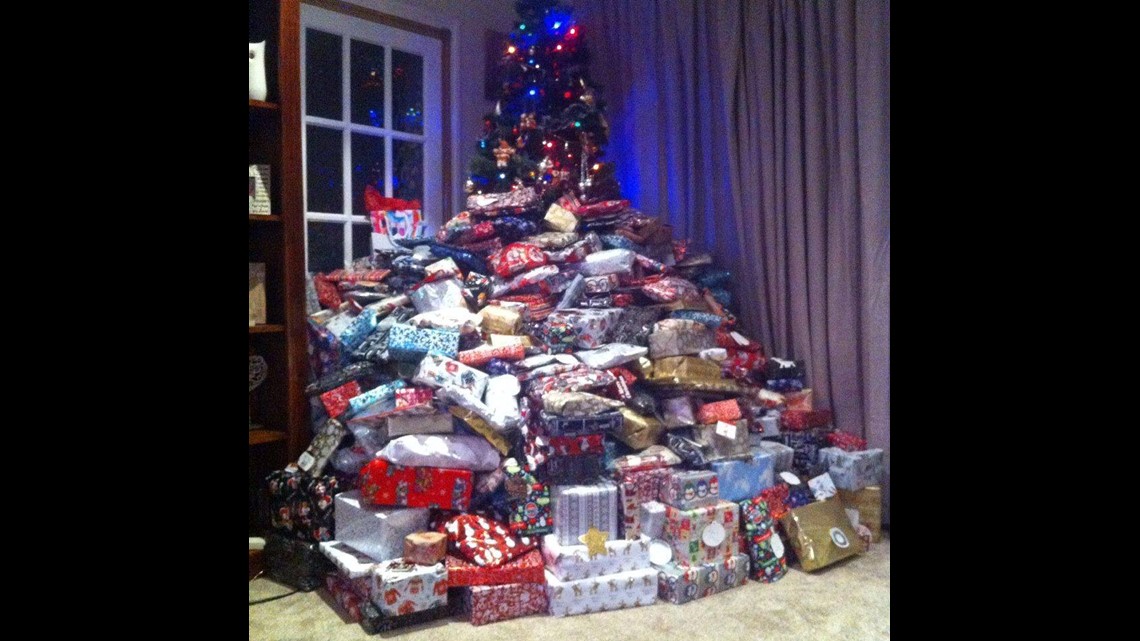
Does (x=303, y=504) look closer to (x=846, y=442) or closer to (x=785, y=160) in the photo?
(x=846, y=442)

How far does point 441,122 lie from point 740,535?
2.47 meters

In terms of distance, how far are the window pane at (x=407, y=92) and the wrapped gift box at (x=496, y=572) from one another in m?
2.30

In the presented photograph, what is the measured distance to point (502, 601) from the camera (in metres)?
2.04

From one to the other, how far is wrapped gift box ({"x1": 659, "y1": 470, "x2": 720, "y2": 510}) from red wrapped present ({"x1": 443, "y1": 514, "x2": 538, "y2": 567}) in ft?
1.49

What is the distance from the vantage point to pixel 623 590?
213 centimetres

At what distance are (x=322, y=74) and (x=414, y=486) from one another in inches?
83.2

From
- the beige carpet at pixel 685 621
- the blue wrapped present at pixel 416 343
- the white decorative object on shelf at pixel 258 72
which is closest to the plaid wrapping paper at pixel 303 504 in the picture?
the beige carpet at pixel 685 621

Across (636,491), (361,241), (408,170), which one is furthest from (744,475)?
(408,170)

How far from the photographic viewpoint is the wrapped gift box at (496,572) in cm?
204

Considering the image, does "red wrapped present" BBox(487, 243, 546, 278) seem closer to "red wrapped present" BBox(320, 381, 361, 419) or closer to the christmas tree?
the christmas tree

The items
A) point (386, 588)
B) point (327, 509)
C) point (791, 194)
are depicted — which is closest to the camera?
point (386, 588)
